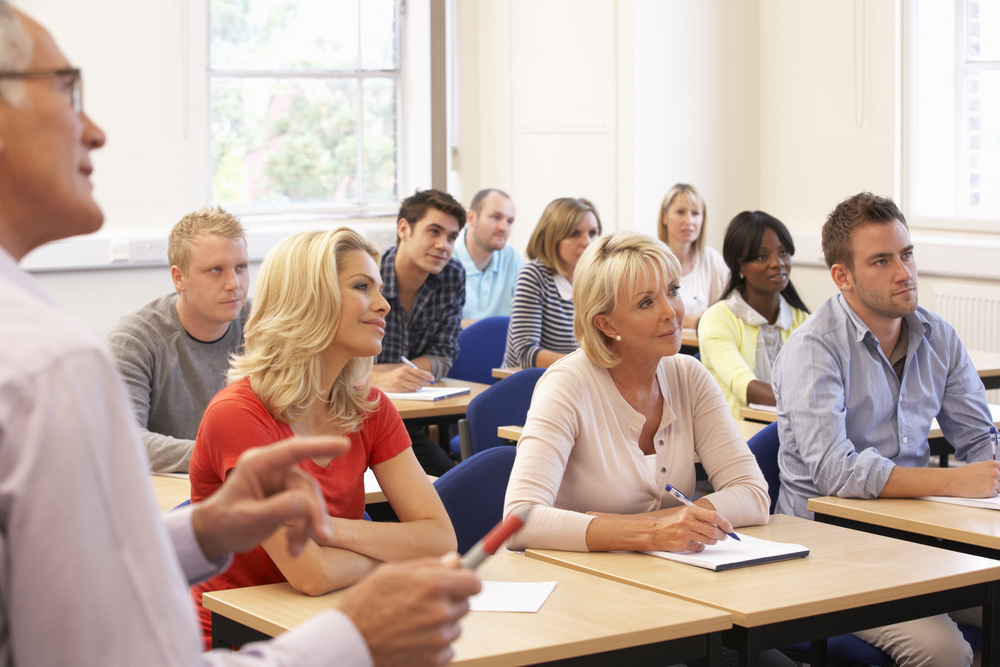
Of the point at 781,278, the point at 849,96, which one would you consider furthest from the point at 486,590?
the point at 849,96

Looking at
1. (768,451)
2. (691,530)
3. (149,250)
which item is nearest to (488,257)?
Result: (149,250)

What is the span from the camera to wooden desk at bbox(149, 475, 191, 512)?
7.76 feet

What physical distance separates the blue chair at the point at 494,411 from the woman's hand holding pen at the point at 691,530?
1269mm

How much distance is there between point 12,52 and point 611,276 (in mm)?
1734

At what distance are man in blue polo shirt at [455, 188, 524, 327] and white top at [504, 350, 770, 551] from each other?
3.25 metres

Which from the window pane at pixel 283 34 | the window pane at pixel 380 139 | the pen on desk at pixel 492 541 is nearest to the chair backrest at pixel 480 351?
the window pane at pixel 380 139

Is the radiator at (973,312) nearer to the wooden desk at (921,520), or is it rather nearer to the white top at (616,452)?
the wooden desk at (921,520)

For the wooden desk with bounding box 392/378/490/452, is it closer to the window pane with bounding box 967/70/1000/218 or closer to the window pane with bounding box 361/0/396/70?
the window pane with bounding box 967/70/1000/218

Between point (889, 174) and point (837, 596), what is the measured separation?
189 inches

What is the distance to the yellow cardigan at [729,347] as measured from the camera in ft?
12.2

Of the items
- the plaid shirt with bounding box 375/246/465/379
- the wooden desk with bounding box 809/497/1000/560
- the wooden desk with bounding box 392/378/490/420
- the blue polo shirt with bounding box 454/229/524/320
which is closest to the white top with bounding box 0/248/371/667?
the wooden desk with bounding box 809/497/1000/560

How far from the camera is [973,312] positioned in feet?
18.0

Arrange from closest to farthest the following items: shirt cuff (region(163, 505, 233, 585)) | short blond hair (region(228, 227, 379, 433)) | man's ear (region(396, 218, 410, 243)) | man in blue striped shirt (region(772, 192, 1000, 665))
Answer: shirt cuff (region(163, 505, 233, 585))
short blond hair (region(228, 227, 379, 433))
man in blue striped shirt (region(772, 192, 1000, 665))
man's ear (region(396, 218, 410, 243))

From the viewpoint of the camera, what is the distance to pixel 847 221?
2.79 m
